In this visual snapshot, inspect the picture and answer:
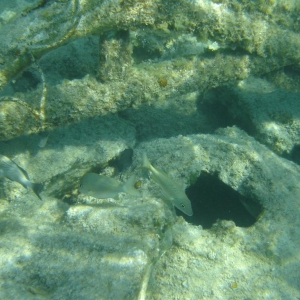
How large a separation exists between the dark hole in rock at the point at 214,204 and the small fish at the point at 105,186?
1.23 metres

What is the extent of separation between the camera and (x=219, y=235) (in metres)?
3.12

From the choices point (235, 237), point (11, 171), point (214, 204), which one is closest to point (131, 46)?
point (11, 171)

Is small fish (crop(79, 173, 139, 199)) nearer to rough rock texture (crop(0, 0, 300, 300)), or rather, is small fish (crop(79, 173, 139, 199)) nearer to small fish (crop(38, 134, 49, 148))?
rough rock texture (crop(0, 0, 300, 300))

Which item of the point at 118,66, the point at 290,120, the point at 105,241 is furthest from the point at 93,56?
the point at 290,120

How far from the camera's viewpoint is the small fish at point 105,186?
2980 millimetres

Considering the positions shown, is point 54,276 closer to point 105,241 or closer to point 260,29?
point 105,241

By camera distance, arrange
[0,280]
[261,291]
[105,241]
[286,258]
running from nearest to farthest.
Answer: [0,280] → [105,241] → [261,291] → [286,258]

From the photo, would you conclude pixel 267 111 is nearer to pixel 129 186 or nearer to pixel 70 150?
pixel 129 186

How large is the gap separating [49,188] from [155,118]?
2436 millimetres

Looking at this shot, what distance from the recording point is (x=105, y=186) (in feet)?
9.84

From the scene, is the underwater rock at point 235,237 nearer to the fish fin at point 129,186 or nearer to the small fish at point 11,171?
the fish fin at point 129,186

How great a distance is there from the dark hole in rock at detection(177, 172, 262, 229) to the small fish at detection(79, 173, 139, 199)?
4.04 ft

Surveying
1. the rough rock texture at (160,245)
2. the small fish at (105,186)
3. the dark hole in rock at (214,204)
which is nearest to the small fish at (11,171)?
the rough rock texture at (160,245)

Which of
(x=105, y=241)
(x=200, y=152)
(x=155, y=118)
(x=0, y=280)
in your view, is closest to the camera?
(x=0, y=280)
